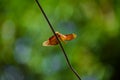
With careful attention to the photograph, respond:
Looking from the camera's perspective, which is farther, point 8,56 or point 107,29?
point 8,56

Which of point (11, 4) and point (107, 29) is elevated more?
point (11, 4)

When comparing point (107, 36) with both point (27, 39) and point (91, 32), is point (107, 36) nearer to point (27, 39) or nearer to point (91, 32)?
point (91, 32)

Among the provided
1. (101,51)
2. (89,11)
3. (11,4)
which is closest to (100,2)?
(89,11)

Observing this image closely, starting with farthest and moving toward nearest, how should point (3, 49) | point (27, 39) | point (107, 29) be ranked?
1. point (27, 39)
2. point (3, 49)
3. point (107, 29)

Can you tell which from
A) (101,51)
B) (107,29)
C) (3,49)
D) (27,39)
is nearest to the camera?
(107,29)

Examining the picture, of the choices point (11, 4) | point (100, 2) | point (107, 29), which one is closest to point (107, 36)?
point (107, 29)

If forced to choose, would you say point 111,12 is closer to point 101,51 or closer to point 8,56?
point 101,51

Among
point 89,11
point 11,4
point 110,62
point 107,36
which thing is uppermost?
point 11,4
